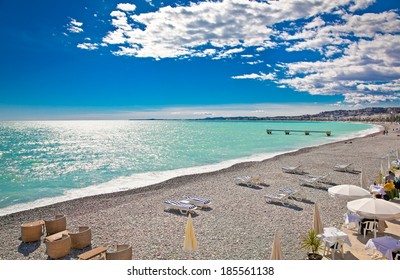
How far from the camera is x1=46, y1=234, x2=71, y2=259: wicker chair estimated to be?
22.4 ft

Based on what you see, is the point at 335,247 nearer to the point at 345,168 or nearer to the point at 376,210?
the point at 376,210

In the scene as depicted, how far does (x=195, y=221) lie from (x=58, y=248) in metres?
4.00

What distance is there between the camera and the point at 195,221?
9273 mm

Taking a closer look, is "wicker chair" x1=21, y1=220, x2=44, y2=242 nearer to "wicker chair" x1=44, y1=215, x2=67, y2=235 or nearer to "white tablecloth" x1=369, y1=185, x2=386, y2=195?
"wicker chair" x1=44, y1=215, x2=67, y2=235

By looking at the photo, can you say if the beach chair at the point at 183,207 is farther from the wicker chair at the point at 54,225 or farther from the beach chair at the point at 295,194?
the beach chair at the point at 295,194

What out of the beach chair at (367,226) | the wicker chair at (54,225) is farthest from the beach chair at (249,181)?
the wicker chair at (54,225)

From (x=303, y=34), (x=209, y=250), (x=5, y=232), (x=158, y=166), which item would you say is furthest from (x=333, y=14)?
(x=158, y=166)

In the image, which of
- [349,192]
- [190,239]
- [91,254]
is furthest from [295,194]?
[91,254]

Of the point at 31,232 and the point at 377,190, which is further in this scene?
the point at 377,190

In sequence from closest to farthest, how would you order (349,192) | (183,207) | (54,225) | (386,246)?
(386,246)
(54,225)
(349,192)
(183,207)

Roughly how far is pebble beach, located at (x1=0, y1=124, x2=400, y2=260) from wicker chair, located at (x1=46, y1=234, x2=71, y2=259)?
0.18 m
